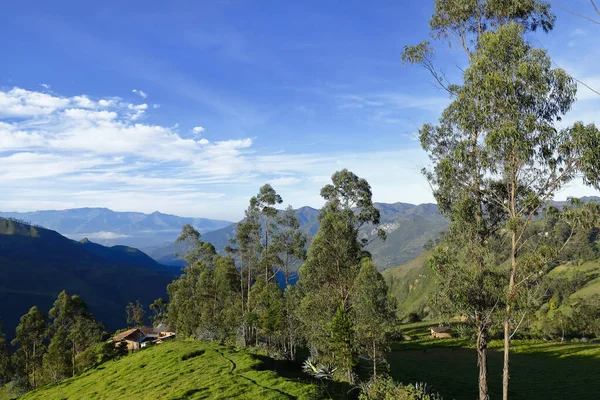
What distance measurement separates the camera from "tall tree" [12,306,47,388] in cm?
7888

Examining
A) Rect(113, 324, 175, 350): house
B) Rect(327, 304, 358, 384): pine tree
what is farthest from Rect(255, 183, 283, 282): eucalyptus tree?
Rect(113, 324, 175, 350): house

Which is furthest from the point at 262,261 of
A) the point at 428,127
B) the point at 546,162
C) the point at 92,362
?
the point at 546,162

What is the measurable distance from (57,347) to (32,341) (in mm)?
17084

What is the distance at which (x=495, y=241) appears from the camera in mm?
27688

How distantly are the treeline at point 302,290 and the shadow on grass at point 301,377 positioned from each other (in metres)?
2.37

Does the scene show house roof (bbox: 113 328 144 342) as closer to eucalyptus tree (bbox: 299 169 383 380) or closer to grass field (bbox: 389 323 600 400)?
grass field (bbox: 389 323 600 400)

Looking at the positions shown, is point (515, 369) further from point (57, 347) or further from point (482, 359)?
point (57, 347)

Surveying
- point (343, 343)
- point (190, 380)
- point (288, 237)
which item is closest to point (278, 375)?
point (343, 343)

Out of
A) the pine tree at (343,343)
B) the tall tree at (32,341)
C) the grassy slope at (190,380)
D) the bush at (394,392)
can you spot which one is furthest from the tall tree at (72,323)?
the bush at (394,392)

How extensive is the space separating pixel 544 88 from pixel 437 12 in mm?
12676

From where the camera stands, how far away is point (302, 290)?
187 feet

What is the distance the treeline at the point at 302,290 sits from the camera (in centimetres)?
4088

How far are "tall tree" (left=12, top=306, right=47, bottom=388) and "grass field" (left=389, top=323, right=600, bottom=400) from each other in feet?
239

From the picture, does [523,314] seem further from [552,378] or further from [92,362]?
[92,362]
